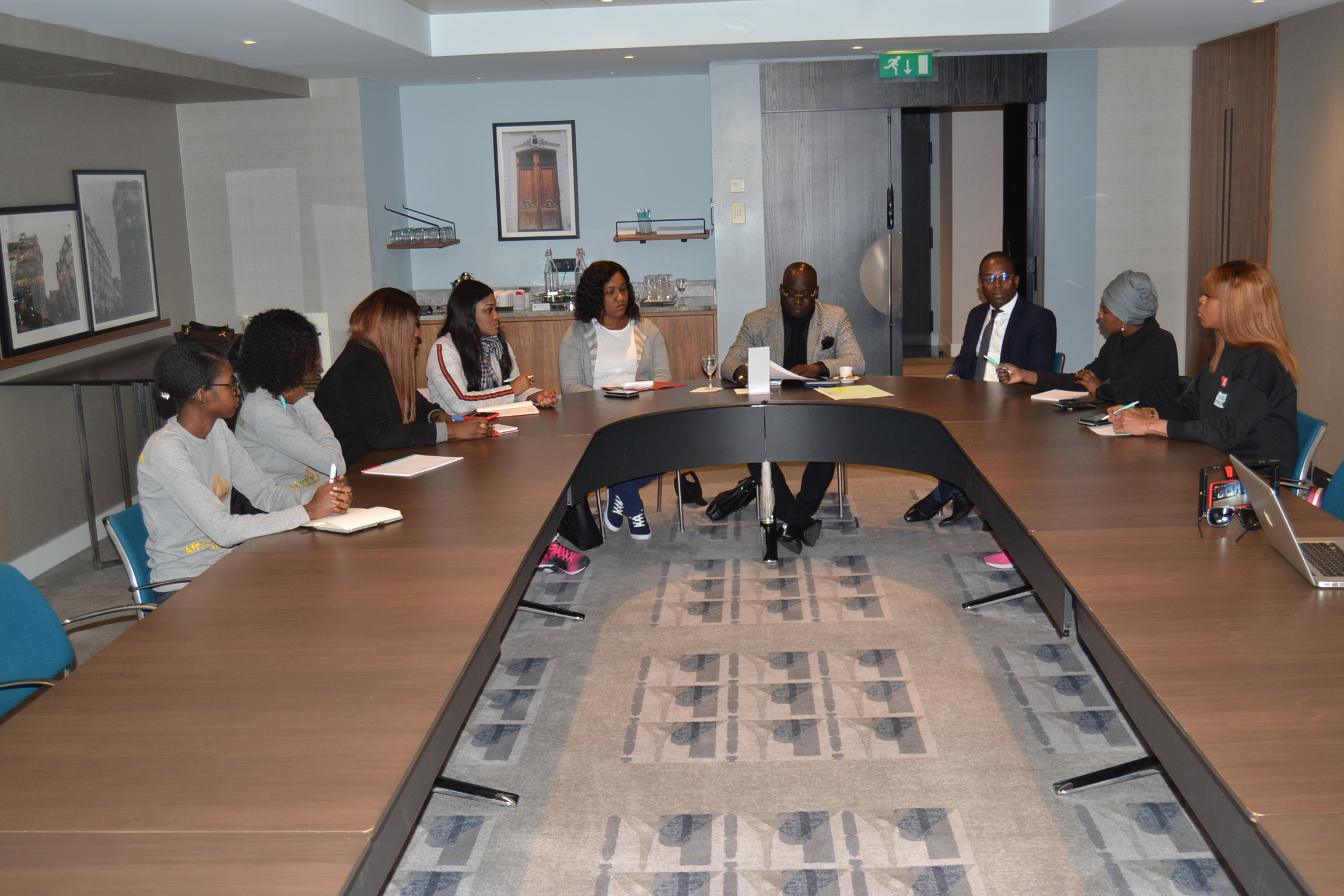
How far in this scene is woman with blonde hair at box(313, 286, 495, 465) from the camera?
13.4ft

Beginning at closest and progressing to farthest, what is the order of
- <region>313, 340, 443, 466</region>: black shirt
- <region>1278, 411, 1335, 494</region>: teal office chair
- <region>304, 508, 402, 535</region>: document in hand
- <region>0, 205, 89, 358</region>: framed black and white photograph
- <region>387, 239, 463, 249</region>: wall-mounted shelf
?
<region>304, 508, 402, 535</region>: document in hand, <region>1278, 411, 1335, 494</region>: teal office chair, <region>313, 340, 443, 466</region>: black shirt, <region>0, 205, 89, 358</region>: framed black and white photograph, <region>387, 239, 463, 249</region>: wall-mounted shelf

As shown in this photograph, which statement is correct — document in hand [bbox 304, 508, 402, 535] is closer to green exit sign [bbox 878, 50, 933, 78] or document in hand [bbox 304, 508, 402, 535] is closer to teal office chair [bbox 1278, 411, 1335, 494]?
teal office chair [bbox 1278, 411, 1335, 494]

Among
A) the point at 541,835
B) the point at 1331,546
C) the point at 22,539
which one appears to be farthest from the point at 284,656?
the point at 22,539

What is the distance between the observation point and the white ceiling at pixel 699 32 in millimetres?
5703

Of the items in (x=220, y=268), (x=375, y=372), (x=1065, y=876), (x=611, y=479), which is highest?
(x=220, y=268)

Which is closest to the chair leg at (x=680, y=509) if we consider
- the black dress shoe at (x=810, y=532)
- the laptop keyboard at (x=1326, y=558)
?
the black dress shoe at (x=810, y=532)

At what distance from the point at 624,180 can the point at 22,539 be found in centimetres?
444

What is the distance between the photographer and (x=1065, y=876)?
→ 259cm

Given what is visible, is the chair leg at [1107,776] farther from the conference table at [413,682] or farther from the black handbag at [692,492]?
the black handbag at [692,492]

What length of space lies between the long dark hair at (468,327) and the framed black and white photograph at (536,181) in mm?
2993

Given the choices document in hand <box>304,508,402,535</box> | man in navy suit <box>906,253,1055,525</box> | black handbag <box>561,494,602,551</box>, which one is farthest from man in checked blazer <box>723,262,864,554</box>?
document in hand <box>304,508,402,535</box>

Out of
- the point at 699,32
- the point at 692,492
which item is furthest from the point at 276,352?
the point at 699,32

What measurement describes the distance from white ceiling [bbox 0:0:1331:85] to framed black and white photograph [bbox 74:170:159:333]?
972 millimetres

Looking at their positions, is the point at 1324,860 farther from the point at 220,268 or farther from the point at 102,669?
the point at 220,268
